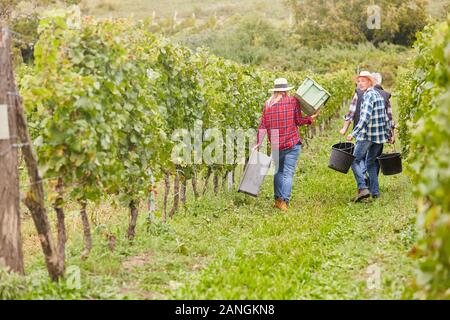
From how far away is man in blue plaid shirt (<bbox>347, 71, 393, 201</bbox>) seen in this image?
896 centimetres

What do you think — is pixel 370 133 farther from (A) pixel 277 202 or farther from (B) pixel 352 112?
(A) pixel 277 202

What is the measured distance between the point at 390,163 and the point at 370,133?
0.58 m

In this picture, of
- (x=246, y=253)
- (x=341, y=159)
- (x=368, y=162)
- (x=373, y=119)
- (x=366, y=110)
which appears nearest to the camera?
(x=246, y=253)

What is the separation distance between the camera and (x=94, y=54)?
5.95m

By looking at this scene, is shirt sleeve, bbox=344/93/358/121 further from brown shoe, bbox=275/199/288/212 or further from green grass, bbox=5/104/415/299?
brown shoe, bbox=275/199/288/212

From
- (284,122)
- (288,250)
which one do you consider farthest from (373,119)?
(288,250)

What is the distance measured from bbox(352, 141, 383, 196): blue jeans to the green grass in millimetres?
325

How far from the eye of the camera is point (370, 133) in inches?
355

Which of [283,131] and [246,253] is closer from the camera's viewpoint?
[246,253]

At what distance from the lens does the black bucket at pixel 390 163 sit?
30.3 ft

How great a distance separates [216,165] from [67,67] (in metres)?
4.46

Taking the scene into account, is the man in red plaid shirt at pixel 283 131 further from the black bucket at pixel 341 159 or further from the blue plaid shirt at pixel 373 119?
the blue plaid shirt at pixel 373 119
